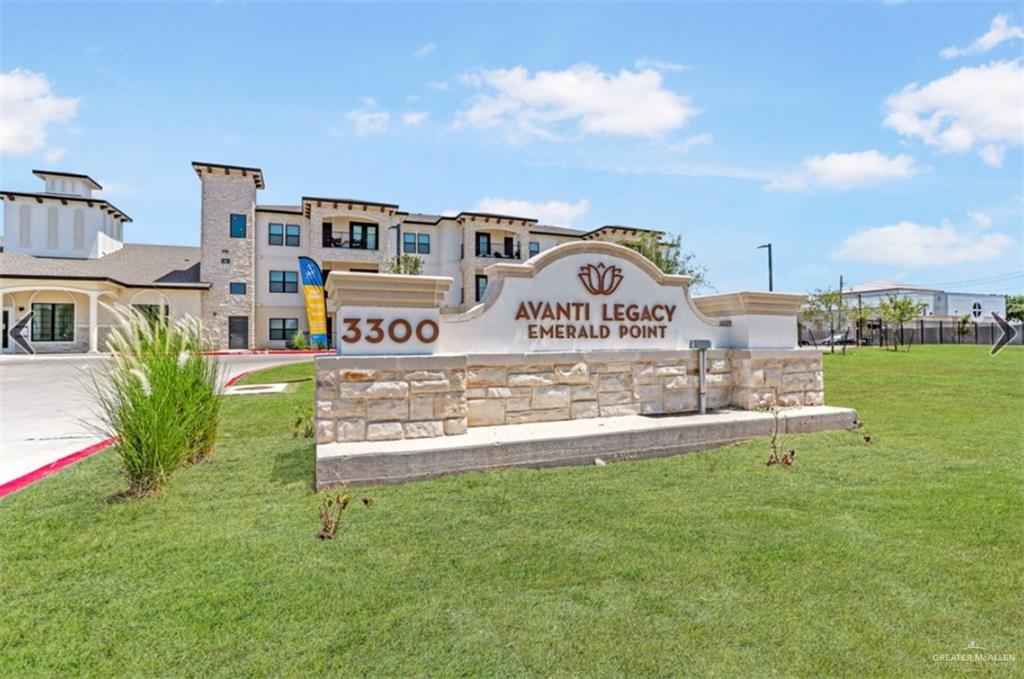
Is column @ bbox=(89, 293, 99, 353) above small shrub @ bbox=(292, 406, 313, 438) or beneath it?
above

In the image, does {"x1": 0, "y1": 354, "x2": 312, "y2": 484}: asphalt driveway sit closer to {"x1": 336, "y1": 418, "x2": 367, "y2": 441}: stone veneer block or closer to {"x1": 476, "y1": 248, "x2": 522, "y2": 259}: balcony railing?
{"x1": 336, "y1": 418, "x2": 367, "y2": 441}: stone veneer block

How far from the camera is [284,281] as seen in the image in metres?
36.6

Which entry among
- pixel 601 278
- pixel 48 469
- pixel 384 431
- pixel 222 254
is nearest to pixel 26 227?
pixel 222 254

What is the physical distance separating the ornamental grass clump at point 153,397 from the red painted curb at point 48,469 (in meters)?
0.39

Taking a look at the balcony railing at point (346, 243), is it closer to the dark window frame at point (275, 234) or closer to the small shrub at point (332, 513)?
the dark window frame at point (275, 234)

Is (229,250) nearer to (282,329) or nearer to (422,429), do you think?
(282,329)

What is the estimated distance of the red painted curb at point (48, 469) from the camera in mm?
5871

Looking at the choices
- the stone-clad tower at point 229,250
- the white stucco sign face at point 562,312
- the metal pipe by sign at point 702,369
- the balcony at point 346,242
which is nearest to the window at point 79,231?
the stone-clad tower at point 229,250

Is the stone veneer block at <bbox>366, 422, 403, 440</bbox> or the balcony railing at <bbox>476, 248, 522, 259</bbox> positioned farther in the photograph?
the balcony railing at <bbox>476, 248, 522, 259</bbox>

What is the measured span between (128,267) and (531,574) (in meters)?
43.2

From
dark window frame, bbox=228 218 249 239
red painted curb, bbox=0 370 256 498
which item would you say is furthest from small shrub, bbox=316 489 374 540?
dark window frame, bbox=228 218 249 239

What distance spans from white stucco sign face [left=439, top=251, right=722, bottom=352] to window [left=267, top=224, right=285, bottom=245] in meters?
33.8

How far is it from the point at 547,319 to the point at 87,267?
3944 centimetres

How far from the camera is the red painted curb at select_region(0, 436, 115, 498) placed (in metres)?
5.87
